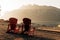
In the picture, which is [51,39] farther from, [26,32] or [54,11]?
[54,11]

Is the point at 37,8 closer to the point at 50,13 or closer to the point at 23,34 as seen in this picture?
the point at 50,13

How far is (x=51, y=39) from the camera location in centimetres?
1376

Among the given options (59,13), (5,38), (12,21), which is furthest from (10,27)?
(59,13)

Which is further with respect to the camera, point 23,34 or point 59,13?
point 59,13

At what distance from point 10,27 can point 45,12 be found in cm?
4221

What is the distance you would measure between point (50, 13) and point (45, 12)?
183cm

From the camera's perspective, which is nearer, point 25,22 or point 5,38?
point 5,38

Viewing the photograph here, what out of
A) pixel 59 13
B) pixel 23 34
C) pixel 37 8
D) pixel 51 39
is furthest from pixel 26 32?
pixel 37 8

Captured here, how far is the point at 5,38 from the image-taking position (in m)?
13.1

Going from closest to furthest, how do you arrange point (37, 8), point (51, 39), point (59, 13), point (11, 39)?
point (11, 39)
point (51, 39)
point (59, 13)
point (37, 8)

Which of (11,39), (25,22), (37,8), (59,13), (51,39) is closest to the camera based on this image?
(11,39)

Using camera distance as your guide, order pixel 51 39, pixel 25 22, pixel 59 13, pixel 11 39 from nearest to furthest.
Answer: pixel 11 39 → pixel 51 39 → pixel 25 22 → pixel 59 13

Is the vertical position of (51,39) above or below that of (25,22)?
below

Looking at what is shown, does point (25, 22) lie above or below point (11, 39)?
above
